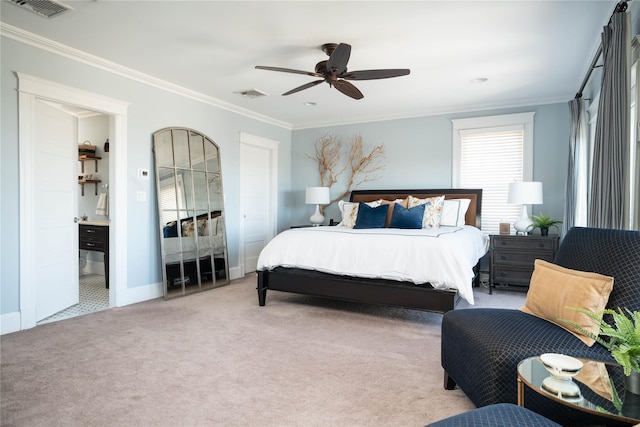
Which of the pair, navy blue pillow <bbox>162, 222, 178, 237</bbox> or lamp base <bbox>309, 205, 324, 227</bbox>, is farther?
lamp base <bbox>309, 205, 324, 227</bbox>

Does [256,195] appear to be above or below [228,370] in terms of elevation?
above

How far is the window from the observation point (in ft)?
17.2

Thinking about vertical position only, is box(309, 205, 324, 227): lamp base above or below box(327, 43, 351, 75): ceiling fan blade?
below

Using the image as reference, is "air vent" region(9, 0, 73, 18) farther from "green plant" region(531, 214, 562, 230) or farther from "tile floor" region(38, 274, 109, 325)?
"green plant" region(531, 214, 562, 230)

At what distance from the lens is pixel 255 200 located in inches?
247

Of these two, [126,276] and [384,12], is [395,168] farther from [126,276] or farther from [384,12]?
[126,276]

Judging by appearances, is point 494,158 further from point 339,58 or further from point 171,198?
point 171,198

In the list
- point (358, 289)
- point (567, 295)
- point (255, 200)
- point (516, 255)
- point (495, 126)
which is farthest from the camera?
point (255, 200)

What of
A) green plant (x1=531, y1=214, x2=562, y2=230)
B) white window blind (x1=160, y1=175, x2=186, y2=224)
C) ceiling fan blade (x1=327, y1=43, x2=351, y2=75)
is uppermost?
ceiling fan blade (x1=327, y1=43, x2=351, y2=75)

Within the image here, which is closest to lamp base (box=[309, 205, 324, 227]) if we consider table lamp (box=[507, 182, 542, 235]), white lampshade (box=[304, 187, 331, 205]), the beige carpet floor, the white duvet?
white lampshade (box=[304, 187, 331, 205])

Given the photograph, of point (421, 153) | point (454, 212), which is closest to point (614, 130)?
point (454, 212)

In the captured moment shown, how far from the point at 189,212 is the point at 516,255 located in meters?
4.15

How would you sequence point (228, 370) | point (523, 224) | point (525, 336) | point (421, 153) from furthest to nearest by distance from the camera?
point (421, 153) → point (523, 224) → point (228, 370) → point (525, 336)

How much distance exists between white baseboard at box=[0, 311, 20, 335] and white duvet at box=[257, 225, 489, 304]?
216 centimetres
